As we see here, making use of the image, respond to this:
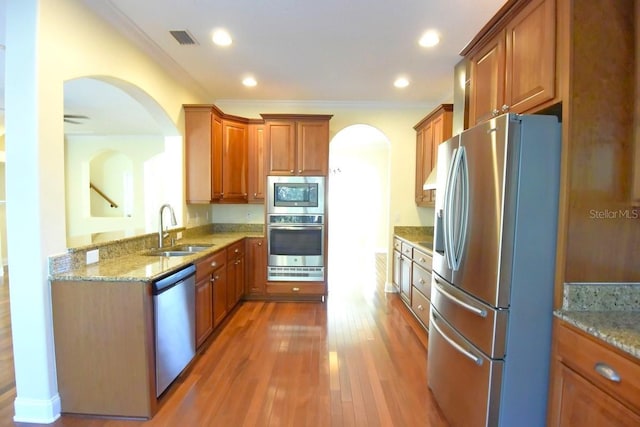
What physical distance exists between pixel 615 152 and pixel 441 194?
0.94 metres

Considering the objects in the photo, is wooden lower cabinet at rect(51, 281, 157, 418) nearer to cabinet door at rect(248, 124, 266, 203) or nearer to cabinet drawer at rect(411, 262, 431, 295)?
cabinet drawer at rect(411, 262, 431, 295)

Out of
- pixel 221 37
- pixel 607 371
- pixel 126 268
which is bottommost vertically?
pixel 607 371

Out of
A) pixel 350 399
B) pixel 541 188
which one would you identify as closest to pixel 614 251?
pixel 541 188

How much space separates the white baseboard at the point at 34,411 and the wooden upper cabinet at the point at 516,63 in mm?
3435

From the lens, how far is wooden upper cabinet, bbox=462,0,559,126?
5.12 feet

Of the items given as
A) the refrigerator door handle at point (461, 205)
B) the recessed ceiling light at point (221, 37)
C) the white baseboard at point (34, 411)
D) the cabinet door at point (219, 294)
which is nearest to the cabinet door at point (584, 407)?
the refrigerator door handle at point (461, 205)

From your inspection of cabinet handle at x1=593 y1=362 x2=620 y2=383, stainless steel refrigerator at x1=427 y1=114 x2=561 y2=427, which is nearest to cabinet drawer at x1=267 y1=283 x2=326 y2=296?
stainless steel refrigerator at x1=427 y1=114 x2=561 y2=427

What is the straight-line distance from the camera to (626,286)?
1479 millimetres

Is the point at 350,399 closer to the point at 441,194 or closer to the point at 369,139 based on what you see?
the point at 441,194

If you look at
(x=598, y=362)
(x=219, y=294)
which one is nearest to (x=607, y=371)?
(x=598, y=362)

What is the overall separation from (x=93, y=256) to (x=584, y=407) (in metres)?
3.07

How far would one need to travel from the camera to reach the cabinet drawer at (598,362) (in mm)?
1091

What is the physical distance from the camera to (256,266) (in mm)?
4250

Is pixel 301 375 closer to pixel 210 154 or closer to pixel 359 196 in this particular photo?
pixel 210 154
